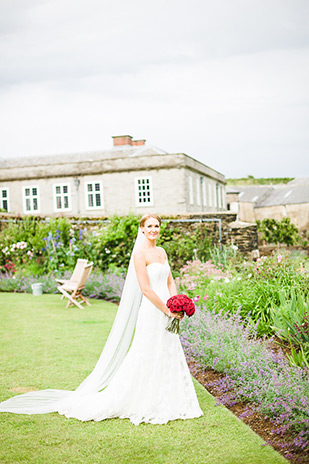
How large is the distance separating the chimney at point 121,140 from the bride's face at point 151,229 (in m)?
31.2

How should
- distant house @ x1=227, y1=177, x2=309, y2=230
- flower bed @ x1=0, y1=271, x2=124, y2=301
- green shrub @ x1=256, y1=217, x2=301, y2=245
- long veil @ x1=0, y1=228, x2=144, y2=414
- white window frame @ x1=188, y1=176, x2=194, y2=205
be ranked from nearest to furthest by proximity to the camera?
1. long veil @ x1=0, y1=228, x2=144, y2=414
2. flower bed @ x1=0, y1=271, x2=124, y2=301
3. white window frame @ x1=188, y1=176, x2=194, y2=205
4. green shrub @ x1=256, y1=217, x2=301, y2=245
5. distant house @ x1=227, y1=177, x2=309, y2=230

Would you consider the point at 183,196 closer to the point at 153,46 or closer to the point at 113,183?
the point at 113,183

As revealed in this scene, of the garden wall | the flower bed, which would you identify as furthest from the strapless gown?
the garden wall

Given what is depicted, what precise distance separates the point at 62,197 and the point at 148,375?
27.1 metres

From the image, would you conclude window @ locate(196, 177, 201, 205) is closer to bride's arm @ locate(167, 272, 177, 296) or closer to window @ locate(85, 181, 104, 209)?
window @ locate(85, 181, 104, 209)

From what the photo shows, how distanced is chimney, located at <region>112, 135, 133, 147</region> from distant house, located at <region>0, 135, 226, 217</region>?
187cm

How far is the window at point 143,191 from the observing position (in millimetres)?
28328

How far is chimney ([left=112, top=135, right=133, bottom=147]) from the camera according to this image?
3462 cm

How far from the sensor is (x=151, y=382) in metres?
4.02

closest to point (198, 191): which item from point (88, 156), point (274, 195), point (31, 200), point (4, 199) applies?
point (88, 156)

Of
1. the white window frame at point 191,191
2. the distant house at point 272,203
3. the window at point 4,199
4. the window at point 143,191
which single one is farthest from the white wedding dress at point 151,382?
the distant house at point 272,203

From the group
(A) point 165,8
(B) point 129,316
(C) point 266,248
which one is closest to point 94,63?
(A) point 165,8

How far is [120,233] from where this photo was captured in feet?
43.9

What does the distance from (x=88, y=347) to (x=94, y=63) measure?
10.3 metres
